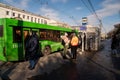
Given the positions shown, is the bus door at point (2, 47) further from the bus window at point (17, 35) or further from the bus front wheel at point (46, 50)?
the bus front wheel at point (46, 50)

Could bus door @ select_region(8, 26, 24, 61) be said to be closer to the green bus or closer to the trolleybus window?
the green bus

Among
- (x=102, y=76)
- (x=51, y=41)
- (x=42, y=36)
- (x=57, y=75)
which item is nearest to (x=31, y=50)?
(x=57, y=75)

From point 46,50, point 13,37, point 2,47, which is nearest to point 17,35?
point 13,37

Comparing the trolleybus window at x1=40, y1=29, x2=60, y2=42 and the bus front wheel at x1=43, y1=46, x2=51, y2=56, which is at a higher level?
the trolleybus window at x1=40, y1=29, x2=60, y2=42

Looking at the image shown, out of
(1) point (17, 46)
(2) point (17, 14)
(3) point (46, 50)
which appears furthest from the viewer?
(2) point (17, 14)

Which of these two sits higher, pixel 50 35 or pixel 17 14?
pixel 17 14

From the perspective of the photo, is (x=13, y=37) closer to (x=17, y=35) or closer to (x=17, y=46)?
(x=17, y=35)

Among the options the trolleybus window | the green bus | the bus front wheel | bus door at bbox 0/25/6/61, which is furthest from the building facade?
bus door at bbox 0/25/6/61

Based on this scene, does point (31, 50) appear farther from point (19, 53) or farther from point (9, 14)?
point (9, 14)

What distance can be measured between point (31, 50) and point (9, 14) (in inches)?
2051

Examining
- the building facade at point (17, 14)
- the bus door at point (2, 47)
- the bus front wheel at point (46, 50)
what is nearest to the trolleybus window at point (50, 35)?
the bus front wheel at point (46, 50)

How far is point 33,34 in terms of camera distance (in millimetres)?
8562

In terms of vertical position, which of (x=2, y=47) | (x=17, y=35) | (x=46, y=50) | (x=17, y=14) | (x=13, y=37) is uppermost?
(x=17, y=14)

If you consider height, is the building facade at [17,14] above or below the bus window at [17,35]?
above
